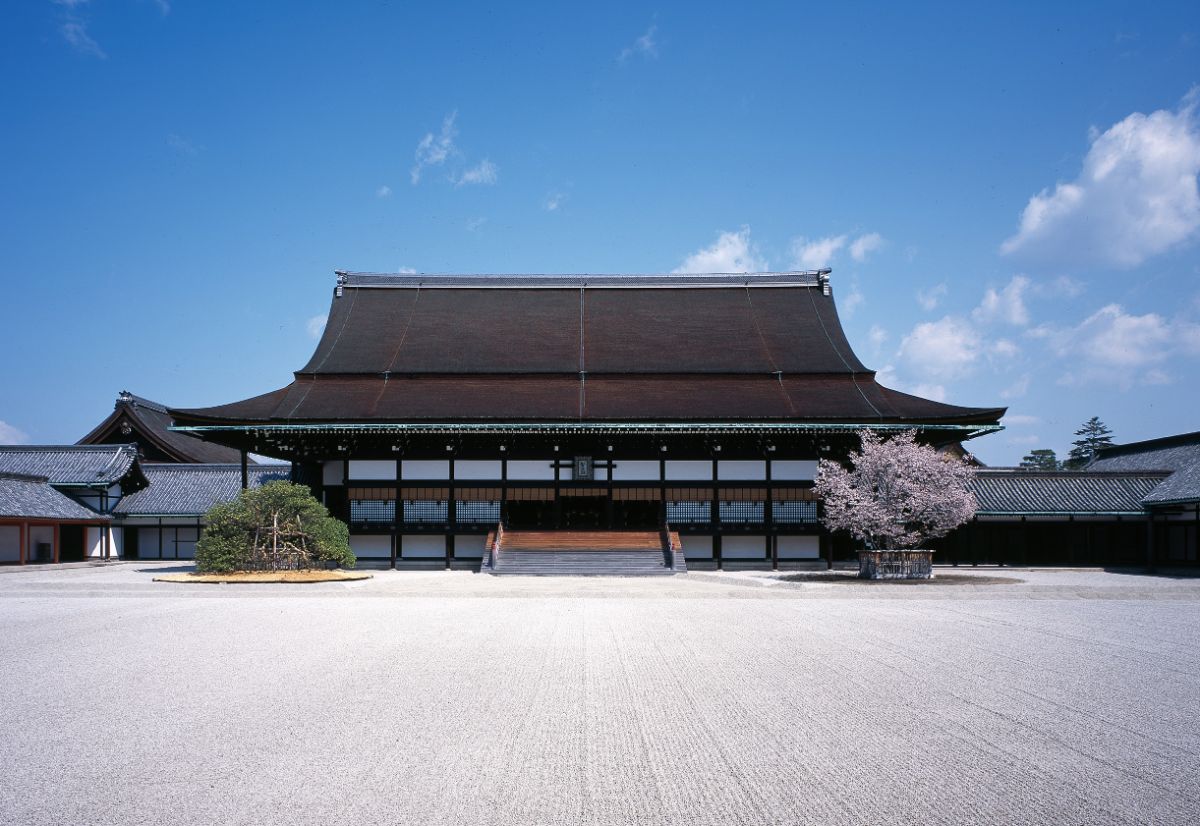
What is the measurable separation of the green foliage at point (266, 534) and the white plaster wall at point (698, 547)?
10.6m

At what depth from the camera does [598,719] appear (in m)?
7.03

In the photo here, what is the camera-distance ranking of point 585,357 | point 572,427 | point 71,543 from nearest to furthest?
point 572,427, point 585,357, point 71,543

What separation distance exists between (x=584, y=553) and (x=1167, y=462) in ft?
72.3

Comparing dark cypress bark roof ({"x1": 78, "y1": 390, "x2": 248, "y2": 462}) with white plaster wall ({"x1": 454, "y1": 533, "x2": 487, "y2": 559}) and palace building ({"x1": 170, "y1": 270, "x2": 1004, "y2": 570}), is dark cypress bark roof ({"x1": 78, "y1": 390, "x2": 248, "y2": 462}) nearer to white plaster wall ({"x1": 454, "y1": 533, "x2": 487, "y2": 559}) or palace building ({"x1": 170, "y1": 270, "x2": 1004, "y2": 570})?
palace building ({"x1": 170, "y1": 270, "x2": 1004, "y2": 570})

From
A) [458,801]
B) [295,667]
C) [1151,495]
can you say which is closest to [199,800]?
[458,801]

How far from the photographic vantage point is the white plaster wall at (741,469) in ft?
88.4

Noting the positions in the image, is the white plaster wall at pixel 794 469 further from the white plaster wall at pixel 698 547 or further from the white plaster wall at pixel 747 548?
the white plaster wall at pixel 698 547

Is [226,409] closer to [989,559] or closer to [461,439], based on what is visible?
[461,439]

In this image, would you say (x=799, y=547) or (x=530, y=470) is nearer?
(x=530, y=470)

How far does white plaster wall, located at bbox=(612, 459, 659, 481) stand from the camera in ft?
89.0

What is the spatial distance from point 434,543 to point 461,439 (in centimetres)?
351

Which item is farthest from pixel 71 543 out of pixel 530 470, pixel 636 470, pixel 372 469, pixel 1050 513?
pixel 1050 513

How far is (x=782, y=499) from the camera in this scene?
26.8 metres

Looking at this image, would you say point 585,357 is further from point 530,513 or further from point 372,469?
point 372,469
